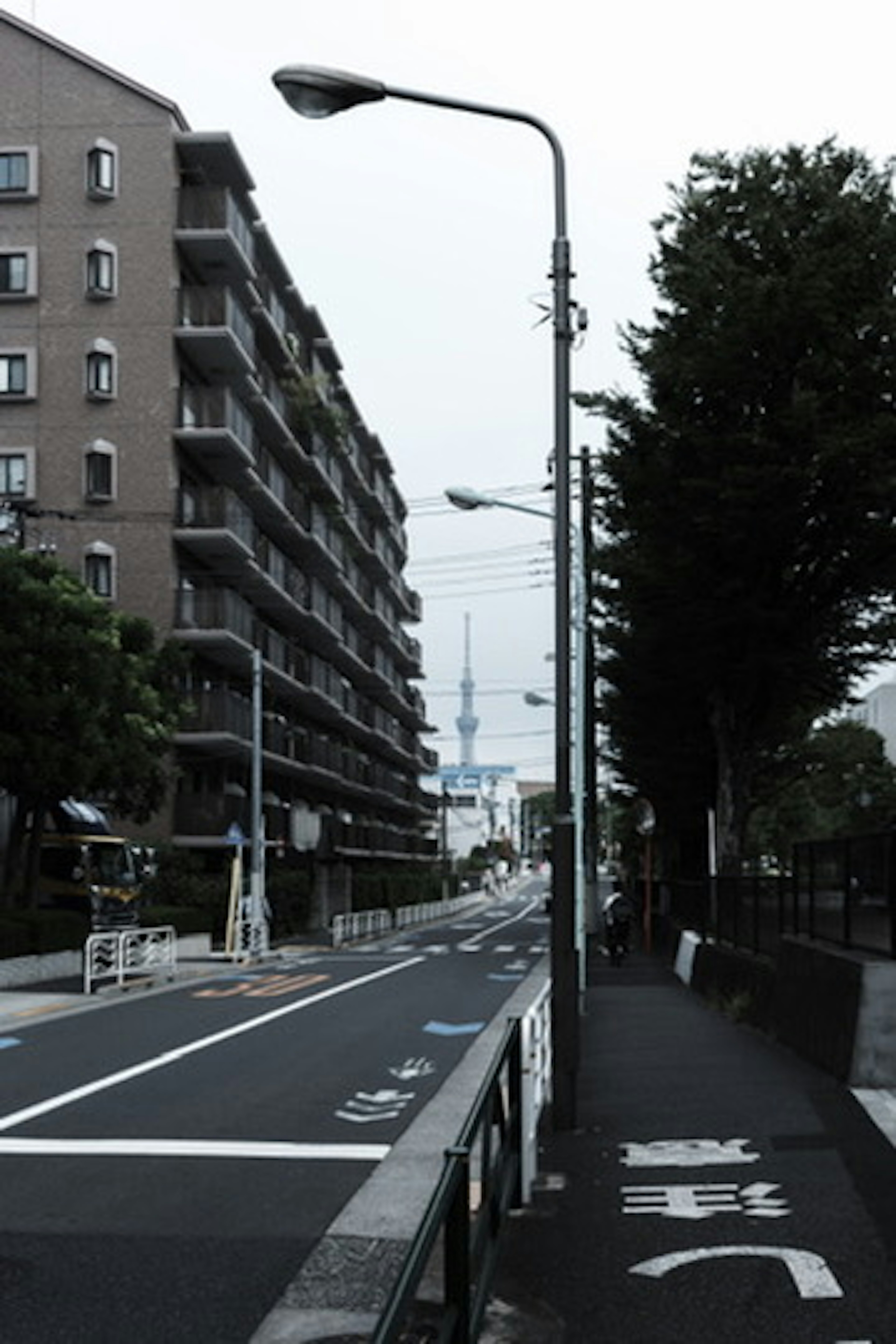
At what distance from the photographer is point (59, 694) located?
31.5 m

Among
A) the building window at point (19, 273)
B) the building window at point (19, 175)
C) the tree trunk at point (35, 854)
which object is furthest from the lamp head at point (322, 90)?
the building window at point (19, 175)

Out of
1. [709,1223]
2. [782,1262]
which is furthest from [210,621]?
[782,1262]

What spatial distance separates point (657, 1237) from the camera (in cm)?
753

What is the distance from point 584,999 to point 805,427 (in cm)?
1076

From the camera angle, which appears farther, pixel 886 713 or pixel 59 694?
pixel 886 713

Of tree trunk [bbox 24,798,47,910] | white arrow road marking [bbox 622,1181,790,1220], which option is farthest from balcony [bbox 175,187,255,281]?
white arrow road marking [bbox 622,1181,790,1220]

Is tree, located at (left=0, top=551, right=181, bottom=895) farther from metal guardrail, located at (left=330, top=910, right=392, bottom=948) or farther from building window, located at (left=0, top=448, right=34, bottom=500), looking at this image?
metal guardrail, located at (left=330, top=910, right=392, bottom=948)

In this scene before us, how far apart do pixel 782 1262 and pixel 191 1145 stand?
4933 millimetres

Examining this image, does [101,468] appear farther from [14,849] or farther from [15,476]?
[14,849]

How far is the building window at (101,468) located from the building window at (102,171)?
7.74 metres

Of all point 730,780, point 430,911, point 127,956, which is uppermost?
point 730,780

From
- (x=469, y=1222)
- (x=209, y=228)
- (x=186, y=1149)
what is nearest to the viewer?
(x=469, y=1222)

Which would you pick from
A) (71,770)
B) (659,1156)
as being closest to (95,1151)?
(659,1156)

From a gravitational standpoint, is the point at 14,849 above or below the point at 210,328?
below
